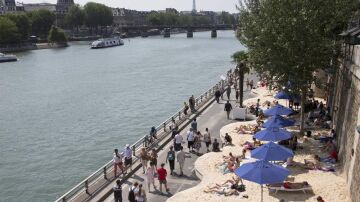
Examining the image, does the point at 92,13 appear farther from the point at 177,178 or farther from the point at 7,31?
the point at 177,178

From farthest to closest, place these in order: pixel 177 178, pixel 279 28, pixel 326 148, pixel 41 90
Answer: pixel 41 90
pixel 279 28
pixel 326 148
pixel 177 178

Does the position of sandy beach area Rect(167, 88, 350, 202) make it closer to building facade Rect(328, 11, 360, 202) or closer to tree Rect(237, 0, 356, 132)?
building facade Rect(328, 11, 360, 202)

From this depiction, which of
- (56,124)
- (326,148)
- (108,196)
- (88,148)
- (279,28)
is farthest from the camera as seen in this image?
(56,124)

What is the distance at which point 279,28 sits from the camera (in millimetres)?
23625

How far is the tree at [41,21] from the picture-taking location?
534 ft

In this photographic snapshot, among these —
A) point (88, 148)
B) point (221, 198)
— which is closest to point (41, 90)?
point (88, 148)

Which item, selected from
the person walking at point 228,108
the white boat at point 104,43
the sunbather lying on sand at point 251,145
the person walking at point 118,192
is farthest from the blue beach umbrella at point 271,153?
the white boat at point 104,43

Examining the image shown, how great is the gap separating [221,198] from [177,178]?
3.54m

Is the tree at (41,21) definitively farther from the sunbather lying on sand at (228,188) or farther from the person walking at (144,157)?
the sunbather lying on sand at (228,188)

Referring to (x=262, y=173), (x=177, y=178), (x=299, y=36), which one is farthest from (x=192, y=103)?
(x=262, y=173)

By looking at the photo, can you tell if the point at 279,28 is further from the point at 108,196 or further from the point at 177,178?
the point at 108,196

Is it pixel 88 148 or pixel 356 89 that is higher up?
pixel 356 89

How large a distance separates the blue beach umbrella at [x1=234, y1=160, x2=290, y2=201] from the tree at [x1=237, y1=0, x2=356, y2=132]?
9.39 metres

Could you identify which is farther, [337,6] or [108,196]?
[337,6]
